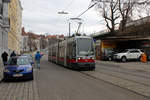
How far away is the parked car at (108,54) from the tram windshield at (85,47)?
1988 centimetres

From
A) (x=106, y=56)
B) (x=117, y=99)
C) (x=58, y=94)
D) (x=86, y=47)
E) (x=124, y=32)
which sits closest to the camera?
(x=117, y=99)

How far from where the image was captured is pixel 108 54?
125ft

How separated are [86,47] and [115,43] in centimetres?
2217

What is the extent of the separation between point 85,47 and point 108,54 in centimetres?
2082

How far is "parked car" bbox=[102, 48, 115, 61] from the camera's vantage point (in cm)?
3748

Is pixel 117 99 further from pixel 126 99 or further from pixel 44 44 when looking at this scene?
pixel 44 44

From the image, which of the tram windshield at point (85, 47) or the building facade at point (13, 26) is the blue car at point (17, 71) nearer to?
the tram windshield at point (85, 47)

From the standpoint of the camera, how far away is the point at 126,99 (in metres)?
7.18

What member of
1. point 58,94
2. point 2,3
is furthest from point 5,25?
point 58,94

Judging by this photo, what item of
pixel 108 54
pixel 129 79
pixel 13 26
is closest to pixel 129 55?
pixel 108 54

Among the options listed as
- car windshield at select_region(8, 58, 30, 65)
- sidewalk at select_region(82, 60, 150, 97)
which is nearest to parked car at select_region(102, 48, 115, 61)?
sidewalk at select_region(82, 60, 150, 97)

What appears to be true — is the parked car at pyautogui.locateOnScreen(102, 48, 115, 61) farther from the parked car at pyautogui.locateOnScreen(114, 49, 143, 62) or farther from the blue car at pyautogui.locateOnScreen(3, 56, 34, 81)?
the blue car at pyautogui.locateOnScreen(3, 56, 34, 81)

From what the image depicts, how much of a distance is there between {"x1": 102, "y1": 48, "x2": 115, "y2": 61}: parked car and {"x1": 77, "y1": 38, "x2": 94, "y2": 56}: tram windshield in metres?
19.9

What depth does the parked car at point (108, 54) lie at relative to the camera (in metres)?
37.5
